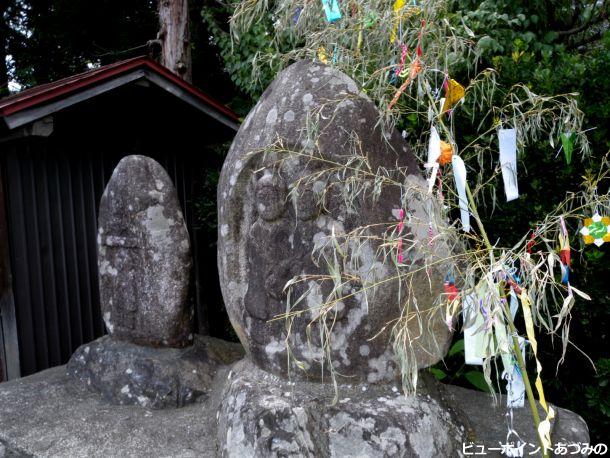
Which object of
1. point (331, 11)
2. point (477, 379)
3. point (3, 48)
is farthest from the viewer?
point (3, 48)

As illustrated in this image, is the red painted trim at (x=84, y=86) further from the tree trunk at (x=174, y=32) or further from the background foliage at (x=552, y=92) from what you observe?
the tree trunk at (x=174, y=32)

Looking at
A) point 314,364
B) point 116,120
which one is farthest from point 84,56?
point 314,364

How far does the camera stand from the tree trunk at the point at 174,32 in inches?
219

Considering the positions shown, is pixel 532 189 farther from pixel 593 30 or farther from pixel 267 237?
pixel 593 30

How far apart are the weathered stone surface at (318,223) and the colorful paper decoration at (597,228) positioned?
1.90 ft

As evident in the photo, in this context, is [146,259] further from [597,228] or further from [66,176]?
[597,228]

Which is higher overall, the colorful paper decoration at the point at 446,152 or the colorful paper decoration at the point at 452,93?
the colorful paper decoration at the point at 452,93

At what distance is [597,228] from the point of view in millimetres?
1406

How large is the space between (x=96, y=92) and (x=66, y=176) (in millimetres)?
876

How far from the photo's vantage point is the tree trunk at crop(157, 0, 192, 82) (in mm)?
5574

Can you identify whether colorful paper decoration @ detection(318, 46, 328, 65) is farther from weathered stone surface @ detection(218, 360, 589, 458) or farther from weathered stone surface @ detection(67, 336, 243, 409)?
weathered stone surface @ detection(67, 336, 243, 409)

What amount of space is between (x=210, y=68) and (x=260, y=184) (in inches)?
244

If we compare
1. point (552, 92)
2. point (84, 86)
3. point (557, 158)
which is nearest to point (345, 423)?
point (557, 158)

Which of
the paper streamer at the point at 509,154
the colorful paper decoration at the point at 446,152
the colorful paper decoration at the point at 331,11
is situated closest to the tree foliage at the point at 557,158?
the colorful paper decoration at the point at 331,11
